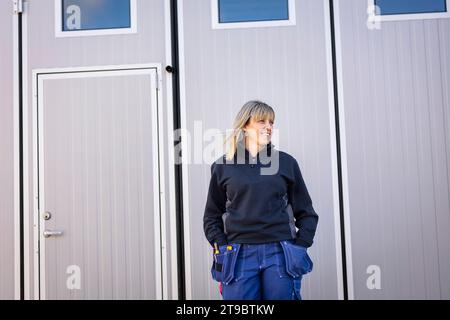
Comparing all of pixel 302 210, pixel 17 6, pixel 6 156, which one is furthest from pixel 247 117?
pixel 17 6

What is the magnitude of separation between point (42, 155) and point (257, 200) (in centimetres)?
168

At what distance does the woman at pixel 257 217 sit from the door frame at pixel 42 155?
0.79 meters

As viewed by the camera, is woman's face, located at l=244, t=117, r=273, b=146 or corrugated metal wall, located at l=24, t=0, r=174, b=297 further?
corrugated metal wall, located at l=24, t=0, r=174, b=297

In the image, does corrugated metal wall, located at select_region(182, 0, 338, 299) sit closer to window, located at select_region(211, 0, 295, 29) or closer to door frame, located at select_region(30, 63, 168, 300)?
window, located at select_region(211, 0, 295, 29)

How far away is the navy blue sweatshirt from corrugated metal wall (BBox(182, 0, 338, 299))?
70 centimetres

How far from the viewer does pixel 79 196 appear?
287cm

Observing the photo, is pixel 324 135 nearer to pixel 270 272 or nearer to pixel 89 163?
pixel 270 272

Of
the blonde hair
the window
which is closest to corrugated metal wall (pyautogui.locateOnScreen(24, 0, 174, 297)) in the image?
the window

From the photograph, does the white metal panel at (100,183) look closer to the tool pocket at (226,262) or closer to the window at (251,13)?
the window at (251,13)

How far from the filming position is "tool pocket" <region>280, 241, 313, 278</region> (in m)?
1.92
